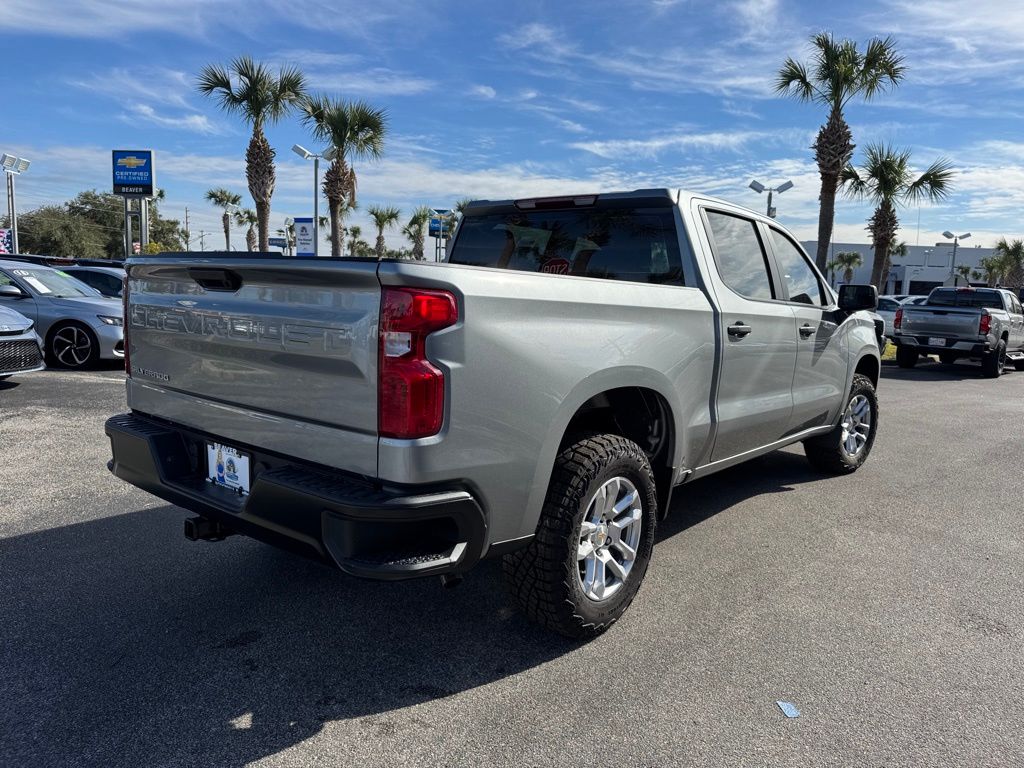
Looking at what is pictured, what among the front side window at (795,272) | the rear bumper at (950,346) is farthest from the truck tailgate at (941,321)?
the front side window at (795,272)

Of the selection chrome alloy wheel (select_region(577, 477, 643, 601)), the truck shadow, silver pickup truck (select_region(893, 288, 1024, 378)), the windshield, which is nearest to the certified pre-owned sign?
the windshield

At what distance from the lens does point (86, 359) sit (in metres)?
10.5

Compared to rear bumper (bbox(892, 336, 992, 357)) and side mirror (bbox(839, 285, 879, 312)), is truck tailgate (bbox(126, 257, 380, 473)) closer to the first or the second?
side mirror (bbox(839, 285, 879, 312))

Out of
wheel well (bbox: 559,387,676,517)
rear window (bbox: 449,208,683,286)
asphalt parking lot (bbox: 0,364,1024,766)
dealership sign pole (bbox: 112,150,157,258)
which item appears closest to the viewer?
asphalt parking lot (bbox: 0,364,1024,766)

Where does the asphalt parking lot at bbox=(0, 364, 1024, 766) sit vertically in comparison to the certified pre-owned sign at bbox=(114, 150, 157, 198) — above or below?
below

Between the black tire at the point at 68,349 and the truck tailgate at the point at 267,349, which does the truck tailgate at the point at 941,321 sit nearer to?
the black tire at the point at 68,349

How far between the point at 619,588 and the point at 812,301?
107 inches

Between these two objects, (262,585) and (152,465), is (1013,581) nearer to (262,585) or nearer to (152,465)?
(262,585)

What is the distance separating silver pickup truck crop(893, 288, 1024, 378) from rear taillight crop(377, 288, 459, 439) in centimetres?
1503

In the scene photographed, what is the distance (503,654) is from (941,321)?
1461 centimetres

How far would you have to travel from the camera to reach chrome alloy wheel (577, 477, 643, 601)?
311cm

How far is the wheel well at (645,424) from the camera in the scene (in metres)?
3.39

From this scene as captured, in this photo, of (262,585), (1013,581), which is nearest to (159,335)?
(262,585)

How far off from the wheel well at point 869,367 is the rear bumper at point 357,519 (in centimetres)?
454
